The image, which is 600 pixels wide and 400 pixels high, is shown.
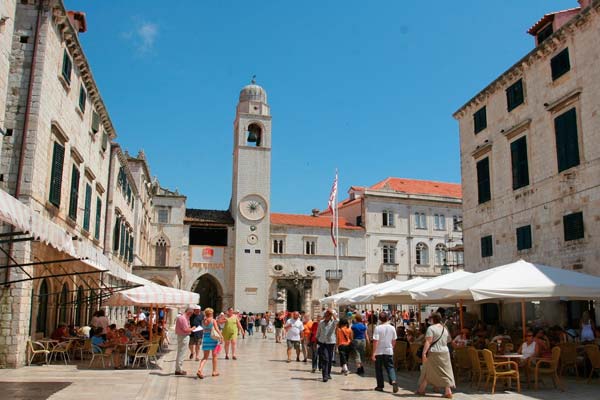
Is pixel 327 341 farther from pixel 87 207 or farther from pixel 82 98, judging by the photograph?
pixel 82 98

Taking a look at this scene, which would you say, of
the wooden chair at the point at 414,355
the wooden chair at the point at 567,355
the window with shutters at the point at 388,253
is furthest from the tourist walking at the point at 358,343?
the window with shutters at the point at 388,253

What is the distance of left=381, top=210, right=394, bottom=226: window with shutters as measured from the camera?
4925cm

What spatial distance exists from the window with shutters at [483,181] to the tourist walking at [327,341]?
12.3 metres

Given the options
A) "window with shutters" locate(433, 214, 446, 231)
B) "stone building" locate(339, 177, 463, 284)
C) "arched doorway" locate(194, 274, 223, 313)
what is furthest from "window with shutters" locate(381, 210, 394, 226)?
"arched doorway" locate(194, 274, 223, 313)

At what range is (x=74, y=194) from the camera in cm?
1838

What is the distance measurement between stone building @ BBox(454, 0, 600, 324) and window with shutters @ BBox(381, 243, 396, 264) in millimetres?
24735

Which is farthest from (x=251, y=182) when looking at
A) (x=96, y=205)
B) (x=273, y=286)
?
(x=96, y=205)

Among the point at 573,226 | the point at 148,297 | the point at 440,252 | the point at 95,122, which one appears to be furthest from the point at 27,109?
the point at 440,252

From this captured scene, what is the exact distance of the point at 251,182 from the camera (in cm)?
4547

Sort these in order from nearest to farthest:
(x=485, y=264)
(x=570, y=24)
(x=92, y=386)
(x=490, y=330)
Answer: (x=92, y=386) → (x=570, y=24) → (x=490, y=330) → (x=485, y=264)

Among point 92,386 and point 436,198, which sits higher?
point 436,198

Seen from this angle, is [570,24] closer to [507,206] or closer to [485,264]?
[507,206]

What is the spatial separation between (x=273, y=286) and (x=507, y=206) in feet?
87.9

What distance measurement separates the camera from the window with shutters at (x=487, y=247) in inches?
877
